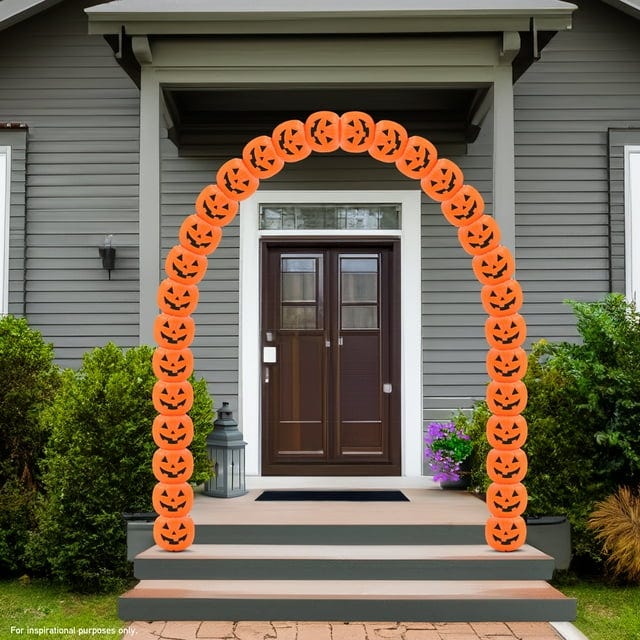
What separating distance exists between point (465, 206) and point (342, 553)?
2.05 m

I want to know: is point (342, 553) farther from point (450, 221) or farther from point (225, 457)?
point (450, 221)

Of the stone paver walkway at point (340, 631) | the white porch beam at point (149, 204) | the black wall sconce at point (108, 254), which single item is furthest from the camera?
the black wall sconce at point (108, 254)

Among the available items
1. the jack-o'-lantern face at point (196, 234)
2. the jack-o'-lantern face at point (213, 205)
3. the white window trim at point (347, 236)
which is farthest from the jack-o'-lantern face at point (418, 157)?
the white window trim at point (347, 236)

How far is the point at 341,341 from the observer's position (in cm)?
600

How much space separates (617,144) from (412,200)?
1.81m

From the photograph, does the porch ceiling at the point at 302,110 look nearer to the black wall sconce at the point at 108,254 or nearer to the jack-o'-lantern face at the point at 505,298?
the black wall sconce at the point at 108,254

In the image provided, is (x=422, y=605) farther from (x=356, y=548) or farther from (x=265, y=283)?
(x=265, y=283)

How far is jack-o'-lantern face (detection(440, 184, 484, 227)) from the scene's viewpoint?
3936 millimetres

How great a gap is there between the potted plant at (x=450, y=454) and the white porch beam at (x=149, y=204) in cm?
218

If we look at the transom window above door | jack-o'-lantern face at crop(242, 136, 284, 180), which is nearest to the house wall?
the transom window above door

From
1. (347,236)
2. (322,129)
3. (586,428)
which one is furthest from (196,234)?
(586,428)

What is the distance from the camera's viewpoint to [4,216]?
605 cm

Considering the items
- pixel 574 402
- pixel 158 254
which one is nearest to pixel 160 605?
pixel 158 254

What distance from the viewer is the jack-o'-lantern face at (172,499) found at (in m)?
3.83
